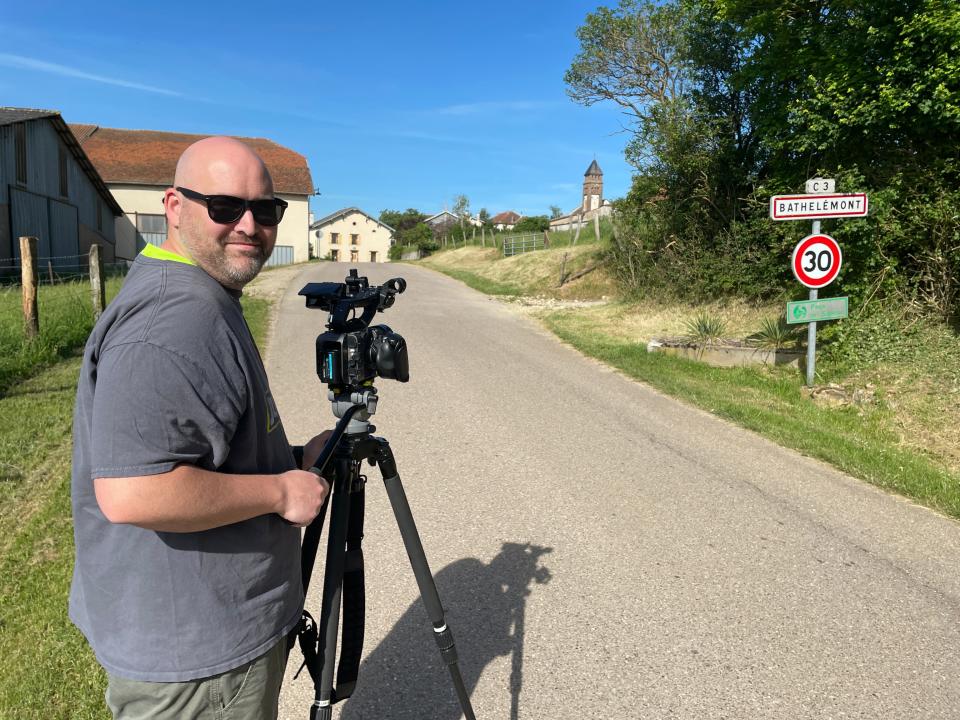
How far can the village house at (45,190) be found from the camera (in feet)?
74.6

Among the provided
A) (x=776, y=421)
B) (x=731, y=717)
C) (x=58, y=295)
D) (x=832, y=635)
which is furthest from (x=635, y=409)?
(x=58, y=295)

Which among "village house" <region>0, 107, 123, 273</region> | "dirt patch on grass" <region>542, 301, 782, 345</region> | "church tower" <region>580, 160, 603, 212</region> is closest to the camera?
"dirt patch on grass" <region>542, 301, 782, 345</region>

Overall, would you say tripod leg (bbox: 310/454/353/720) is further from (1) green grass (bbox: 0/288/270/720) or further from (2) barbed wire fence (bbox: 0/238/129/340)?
(2) barbed wire fence (bbox: 0/238/129/340)

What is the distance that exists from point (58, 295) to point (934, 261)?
14.8 metres

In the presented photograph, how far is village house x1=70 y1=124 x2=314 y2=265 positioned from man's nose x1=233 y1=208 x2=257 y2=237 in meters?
43.8

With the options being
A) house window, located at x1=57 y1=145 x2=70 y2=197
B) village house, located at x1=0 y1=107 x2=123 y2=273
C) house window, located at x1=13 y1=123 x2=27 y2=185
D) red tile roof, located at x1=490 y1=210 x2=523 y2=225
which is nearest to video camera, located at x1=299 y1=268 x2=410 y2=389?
village house, located at x1=0 y1=107 x2=123 y2=273

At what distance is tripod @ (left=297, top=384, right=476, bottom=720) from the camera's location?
1945 mm

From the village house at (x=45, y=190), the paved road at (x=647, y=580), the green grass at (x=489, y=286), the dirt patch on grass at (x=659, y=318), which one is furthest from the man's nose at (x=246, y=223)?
the green grass at (x=489, y=286)

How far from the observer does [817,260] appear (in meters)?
8.58

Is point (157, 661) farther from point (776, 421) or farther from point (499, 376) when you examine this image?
point (499, 376)

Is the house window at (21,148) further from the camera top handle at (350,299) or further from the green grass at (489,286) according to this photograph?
the camera top handle at (350,299)

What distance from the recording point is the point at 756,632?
3377mm

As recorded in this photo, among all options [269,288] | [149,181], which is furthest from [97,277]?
[149,181]

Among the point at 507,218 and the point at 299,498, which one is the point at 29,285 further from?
the point at 507,218
